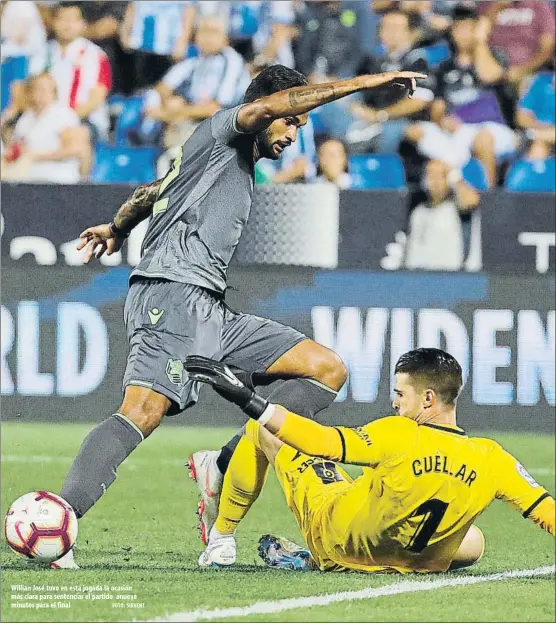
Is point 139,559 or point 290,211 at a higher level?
point 290,211

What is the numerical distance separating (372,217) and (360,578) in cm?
586

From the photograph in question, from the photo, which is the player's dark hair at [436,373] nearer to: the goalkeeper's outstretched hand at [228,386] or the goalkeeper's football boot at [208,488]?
the goalkeeper's outstretched hand at [228,386]

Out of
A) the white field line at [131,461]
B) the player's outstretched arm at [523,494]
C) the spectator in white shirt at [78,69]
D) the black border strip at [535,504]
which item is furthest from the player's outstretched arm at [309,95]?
the spectator in white shirt at [78,69]

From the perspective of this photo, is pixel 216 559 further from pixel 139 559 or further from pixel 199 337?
pixel 199 337

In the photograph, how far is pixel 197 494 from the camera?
744cm

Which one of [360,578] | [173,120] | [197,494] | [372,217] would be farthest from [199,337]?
[173,120]

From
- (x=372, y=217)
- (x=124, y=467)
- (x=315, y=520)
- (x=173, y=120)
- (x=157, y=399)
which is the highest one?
(x=173, y=120)

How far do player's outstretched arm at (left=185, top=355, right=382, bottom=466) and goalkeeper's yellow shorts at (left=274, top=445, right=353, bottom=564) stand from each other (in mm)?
681

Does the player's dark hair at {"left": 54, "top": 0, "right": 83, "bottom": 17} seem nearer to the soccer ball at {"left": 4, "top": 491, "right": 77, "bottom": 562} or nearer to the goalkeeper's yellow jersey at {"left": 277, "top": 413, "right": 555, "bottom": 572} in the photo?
the soccer ball at {"left": 4, "top": 491, "right": 77, "bottom": 562}

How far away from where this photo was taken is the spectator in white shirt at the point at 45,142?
12328mm

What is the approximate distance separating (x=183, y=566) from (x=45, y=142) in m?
8.06

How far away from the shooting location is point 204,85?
12719mm

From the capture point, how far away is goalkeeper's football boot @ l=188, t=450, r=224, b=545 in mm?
5461

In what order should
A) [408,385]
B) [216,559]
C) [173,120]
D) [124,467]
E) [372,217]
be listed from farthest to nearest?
[173,120], [372,217], [124,467], [216,559], [408,385]
